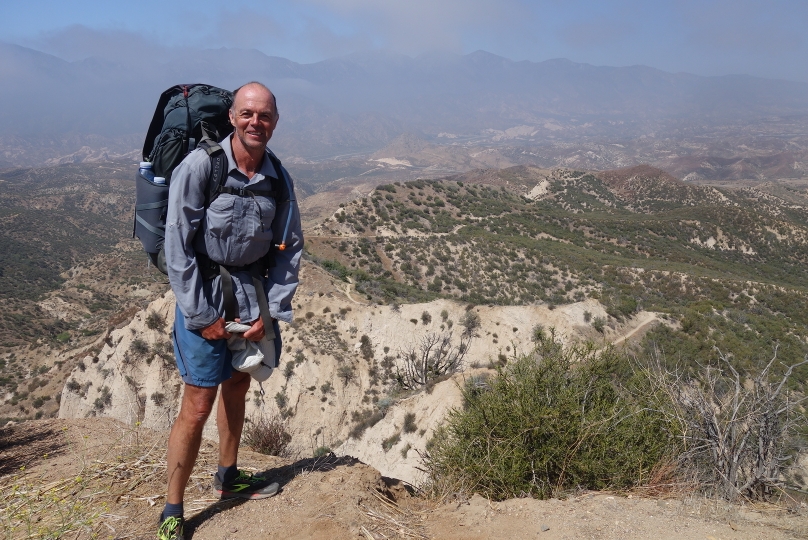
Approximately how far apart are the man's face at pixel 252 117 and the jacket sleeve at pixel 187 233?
0.28m

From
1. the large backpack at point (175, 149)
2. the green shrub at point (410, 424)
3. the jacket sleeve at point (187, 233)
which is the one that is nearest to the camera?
the jacket sleeve at point (187, 233)

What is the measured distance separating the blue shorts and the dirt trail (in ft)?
3.23

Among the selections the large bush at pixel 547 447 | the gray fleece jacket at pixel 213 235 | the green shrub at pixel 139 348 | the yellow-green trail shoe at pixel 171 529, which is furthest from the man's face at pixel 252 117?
the green shrub at pixel 139 348

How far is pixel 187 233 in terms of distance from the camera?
8.95ft

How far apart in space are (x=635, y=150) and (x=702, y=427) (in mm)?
219480

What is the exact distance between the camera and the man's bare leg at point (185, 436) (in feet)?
9.71

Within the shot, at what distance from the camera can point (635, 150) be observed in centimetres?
19412

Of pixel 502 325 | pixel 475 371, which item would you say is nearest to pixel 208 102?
pixel 475 371

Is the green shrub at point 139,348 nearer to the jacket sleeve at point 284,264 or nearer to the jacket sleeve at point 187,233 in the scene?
the jacket sleeve at point 284,264

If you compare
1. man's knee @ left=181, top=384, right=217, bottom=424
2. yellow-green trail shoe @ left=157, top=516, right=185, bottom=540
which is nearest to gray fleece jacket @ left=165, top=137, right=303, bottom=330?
man's knee @ left=181, top=384, right=217, bottom=424

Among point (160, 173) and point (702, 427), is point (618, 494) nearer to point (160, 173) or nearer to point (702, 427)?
point (702, 427)

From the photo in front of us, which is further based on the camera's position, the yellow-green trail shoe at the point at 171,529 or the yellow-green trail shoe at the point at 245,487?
the yellow-green trail shoe at the point at 245,487

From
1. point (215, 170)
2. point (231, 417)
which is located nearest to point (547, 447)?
point (231, 417)

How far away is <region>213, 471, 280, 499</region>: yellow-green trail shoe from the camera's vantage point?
133 inches
